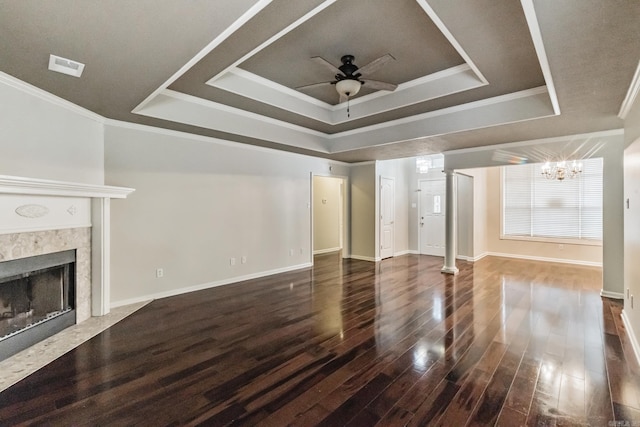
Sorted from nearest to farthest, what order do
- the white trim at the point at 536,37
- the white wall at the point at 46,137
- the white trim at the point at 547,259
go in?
the white trim at the point at 536,37 < the white wall at the point at 46,137 < the white trim at the point at 547,259

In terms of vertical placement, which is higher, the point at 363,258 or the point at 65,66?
the point at 65,66

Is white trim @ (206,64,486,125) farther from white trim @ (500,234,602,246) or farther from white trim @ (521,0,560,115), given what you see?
white trim @ (500,234,602,246)

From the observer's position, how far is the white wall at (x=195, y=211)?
4.06 meters

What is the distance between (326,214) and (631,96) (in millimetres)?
6573

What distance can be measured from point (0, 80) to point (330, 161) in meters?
5.46

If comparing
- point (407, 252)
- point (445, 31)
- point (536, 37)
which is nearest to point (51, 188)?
point (445, 31)

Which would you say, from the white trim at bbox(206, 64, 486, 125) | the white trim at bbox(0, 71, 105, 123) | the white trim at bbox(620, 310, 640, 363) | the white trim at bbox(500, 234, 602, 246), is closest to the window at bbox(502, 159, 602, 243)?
the white trim at bbox(500, 234, 602, 246)

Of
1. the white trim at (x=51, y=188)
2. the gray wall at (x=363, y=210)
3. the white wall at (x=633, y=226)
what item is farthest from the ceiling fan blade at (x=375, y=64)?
the gray wall at (x=363, y=210)

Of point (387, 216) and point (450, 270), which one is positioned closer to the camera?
point (450, 270)

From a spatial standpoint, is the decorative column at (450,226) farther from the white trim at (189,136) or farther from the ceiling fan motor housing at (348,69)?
the ceiling fan motor housing at (348,69)

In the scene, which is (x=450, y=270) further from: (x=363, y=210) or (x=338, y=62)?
(x=338, y=62)

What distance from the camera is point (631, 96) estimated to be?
2873mm

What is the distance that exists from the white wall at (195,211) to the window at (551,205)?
18.3ft


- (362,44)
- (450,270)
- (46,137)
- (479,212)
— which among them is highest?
(362,44)
